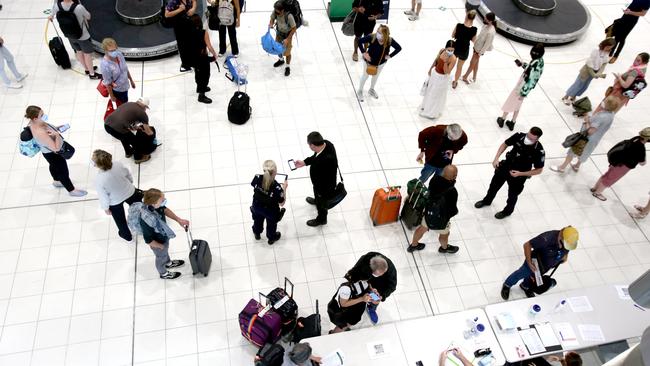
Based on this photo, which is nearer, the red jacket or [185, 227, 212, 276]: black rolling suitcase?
[185, 227, 212, 276]: black rolling suitcase

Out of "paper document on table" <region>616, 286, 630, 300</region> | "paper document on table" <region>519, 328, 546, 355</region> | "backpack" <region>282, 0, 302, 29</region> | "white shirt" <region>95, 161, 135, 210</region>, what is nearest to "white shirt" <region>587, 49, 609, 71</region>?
"paper document on table" <region>616, 286, 630, 300</region>

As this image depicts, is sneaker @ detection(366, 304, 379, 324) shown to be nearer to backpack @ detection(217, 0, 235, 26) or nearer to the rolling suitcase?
the rolling suitcase

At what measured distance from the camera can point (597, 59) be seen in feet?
30.6

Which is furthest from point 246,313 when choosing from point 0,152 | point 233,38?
point 233,38

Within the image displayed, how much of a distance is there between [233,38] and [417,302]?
21.1 ft

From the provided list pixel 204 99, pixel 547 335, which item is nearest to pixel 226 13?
pixel 204 99

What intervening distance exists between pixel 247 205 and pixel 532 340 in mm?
4404

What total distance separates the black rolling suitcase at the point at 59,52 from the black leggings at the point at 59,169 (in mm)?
3187

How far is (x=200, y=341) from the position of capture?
Answer: 20.4 ft

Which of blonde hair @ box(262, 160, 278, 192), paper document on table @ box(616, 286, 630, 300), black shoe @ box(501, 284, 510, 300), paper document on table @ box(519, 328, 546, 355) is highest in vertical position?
blonde hair @ box(262, 160, 278, 192)

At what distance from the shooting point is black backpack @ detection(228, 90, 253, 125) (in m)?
8.81

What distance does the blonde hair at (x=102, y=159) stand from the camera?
587cm

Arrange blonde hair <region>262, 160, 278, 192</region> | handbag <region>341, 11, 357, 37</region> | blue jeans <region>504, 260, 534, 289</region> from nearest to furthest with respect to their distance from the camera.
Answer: blonde hair <region>262, 160, 278, 192</region>
blue jeans <region>504, 260, 534, 289</region>
handbag <region>341, 11, 357, 37</region>

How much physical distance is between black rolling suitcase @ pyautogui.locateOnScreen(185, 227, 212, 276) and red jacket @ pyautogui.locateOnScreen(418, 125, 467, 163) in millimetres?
3474
